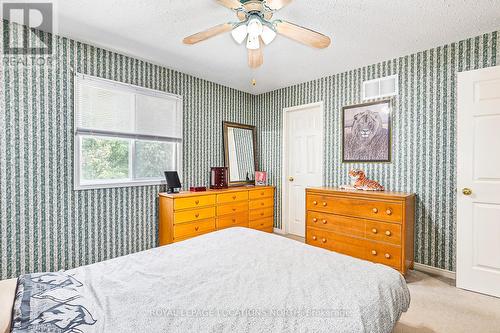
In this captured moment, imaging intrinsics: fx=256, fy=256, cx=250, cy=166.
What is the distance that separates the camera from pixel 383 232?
2859mm

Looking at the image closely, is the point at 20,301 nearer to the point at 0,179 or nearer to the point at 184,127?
the point at 0,179

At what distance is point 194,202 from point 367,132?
2.52m

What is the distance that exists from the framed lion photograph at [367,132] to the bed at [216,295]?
219 centimetres

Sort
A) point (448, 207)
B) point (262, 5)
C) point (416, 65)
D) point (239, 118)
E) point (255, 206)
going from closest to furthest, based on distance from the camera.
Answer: point (262, 5) < point (448, 207) < point (416, 65) < point (255, 206) < point (239, 118)

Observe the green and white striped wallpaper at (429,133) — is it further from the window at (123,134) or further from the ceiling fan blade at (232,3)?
the window at (123,134)

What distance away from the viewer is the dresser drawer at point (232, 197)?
12.2ft

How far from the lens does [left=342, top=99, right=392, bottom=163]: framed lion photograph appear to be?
10.9ft

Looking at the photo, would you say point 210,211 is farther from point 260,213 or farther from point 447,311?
point 447,311

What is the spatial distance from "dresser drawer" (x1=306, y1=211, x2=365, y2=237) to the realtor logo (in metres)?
3.54

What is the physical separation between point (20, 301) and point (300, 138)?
12.9 feet

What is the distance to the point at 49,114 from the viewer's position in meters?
2.64

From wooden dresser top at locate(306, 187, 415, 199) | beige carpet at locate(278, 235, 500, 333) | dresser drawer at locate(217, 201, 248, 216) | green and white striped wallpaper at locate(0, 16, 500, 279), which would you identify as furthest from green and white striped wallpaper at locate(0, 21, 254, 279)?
beige carpet at locate(278, 235, 500, 333)

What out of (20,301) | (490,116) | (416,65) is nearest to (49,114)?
(20,301)

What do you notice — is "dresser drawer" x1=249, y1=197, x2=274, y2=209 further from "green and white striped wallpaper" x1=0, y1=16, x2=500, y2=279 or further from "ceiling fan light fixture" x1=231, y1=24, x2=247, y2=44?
"ceiling fan light fixture" x1=231, y1=24, x2=247, y2=44
